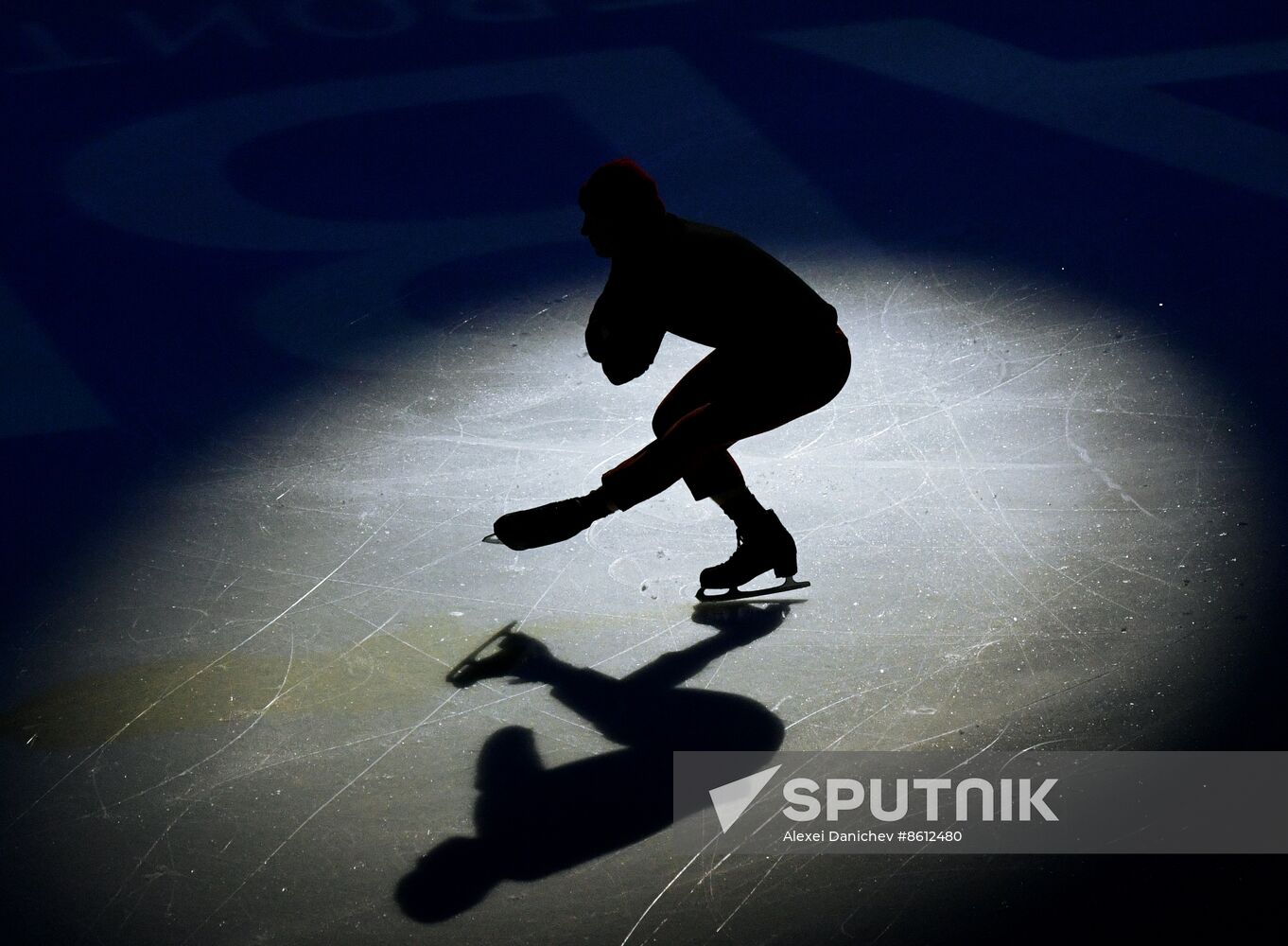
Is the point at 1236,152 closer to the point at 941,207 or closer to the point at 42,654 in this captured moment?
the point at 941,207

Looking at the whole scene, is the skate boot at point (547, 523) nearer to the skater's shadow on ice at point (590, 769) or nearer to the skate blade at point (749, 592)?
the skater's shadow on ice at point (590, 769)

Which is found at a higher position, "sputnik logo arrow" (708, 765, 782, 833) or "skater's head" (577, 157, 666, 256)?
"skater's head" (577, 157, 666, 256)

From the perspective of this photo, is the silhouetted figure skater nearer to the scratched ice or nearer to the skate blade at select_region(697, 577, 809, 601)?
the skate blade at select_region(697, 577, 809, 601)

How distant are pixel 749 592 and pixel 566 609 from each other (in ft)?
1.91

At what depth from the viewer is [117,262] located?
6688mm

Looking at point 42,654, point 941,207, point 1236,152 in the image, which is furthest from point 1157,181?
point 42,654

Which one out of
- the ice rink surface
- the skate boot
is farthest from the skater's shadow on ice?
the skate boot

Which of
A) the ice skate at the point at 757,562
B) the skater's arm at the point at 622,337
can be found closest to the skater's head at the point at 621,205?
the skater's arm at the point at 622,337

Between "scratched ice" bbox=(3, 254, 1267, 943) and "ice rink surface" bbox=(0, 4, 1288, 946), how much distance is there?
0.05 ft

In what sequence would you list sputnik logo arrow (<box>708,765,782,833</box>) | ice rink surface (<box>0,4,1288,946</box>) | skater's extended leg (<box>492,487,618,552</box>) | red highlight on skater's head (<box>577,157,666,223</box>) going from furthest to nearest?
skater's extended leg (<box>492,487,618,552</box>) → red highlight on skater's head (<box>577,157,666,223</box>) → sputnik logo arrow (<box>708,765,782,833</box>) → ice rink surface (<box>0,4,1288,946</box>)

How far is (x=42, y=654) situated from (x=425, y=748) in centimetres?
136

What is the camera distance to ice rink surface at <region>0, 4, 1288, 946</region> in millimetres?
3346

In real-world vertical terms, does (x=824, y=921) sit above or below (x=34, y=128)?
below

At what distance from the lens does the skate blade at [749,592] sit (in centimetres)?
435
